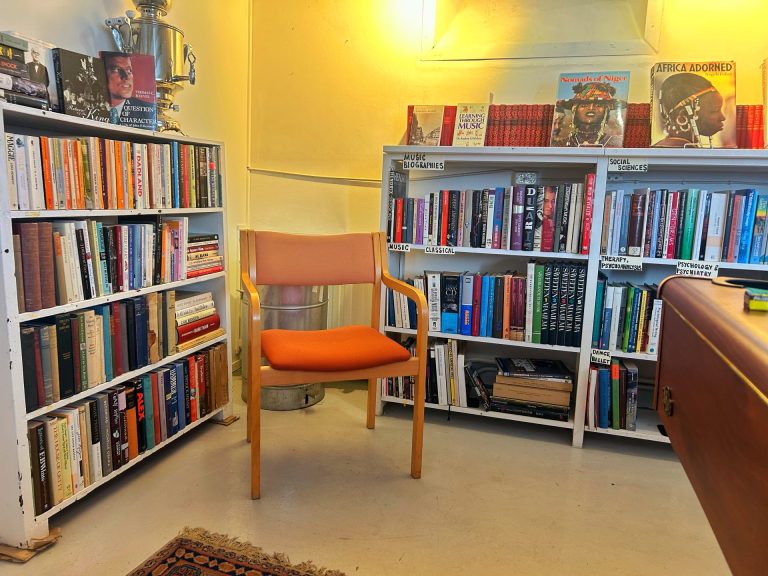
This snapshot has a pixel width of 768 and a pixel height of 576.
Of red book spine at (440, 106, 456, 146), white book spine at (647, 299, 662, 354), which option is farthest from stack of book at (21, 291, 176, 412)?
white book spine at (647, 299, 662, 354)

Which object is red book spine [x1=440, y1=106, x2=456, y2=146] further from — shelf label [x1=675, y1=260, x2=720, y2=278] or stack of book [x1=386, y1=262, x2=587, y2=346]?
shelf label [x1=675, y1=260, x2=720, y2=278]

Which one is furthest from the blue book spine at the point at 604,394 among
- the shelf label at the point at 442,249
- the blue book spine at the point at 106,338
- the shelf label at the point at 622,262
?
the blue book spine at the point at 106,338

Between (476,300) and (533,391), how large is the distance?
447mm

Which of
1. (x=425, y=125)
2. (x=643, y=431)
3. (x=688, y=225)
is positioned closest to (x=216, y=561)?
(x=643, y=431)

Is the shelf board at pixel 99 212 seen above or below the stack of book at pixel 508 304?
above

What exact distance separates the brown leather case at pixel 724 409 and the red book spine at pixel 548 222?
1177 millimetres

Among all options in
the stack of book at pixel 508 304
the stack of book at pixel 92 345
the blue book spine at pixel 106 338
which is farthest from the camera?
the stack of book at pixel 508 304

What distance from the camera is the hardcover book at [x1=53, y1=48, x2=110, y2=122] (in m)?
1.51

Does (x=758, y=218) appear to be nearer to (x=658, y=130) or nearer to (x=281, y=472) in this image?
(x=658, y=130)

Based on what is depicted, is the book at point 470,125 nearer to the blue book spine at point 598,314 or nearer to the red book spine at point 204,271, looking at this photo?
the blue book spine at point 598,314

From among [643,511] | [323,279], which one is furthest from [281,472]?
[643,511]

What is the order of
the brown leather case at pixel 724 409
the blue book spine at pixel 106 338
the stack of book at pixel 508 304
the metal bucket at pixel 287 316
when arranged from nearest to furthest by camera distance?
the brown leather case at pixel 724 409 < the blue book spine at pixel 106 338 < the stack of book at pixel 508 304 < the metal bucket at pixel 287 316

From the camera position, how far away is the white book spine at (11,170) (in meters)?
1.32

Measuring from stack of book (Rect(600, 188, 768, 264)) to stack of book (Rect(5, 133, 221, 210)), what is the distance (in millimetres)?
1587
